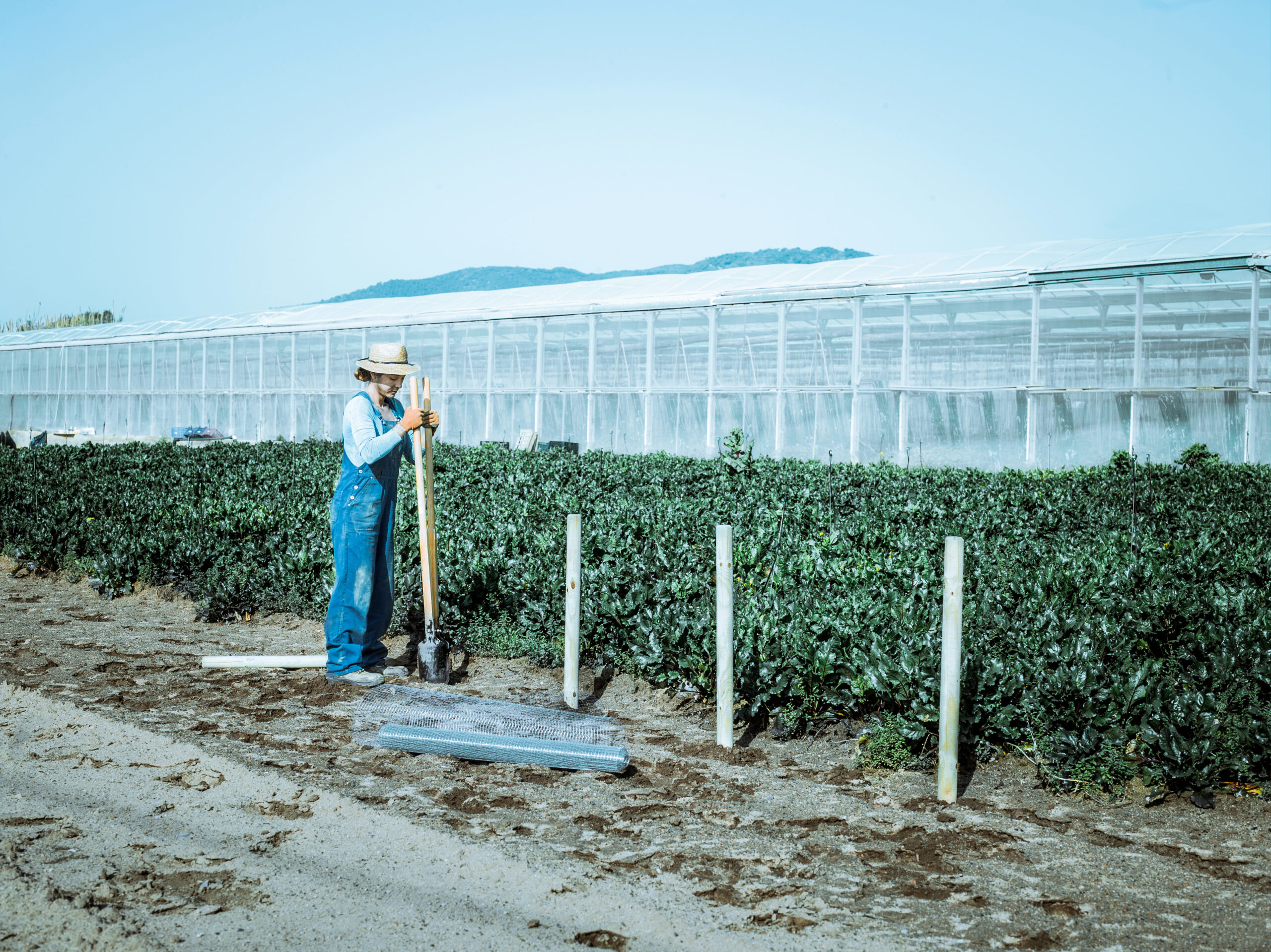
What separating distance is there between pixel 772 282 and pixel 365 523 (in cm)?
1767

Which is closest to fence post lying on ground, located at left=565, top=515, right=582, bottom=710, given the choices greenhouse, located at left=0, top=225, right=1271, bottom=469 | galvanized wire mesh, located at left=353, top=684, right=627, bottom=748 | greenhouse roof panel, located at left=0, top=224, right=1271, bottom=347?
galvanized wire mesh, located at left=353, top=684, right=627, bottom=748

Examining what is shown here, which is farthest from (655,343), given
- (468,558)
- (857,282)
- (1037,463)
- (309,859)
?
(309,859)

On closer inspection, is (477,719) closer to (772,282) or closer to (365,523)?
(365,523)

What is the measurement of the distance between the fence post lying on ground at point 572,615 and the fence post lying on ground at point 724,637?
1.04 m

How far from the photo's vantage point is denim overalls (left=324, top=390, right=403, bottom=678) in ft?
20.3

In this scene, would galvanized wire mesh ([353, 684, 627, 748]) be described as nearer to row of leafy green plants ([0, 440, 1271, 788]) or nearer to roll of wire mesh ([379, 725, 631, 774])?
roll of wire mesh ([379, 725, 631, 774])

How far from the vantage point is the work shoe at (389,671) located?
255 inches

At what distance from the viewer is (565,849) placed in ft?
12.6

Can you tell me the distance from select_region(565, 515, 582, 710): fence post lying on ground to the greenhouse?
47.4 ft

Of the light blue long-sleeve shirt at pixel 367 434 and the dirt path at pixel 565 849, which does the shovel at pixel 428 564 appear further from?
the dirt path at pixel 565 849

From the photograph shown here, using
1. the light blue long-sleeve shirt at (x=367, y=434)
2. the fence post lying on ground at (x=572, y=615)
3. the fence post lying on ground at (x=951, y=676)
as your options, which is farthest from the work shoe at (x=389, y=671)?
the fence post lying on ground at (x=951, y=676)

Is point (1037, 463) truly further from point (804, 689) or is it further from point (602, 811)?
point (602, 811)

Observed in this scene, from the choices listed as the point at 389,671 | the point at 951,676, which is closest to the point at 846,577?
the point at 951,676

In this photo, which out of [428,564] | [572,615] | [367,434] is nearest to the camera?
[572,615]
